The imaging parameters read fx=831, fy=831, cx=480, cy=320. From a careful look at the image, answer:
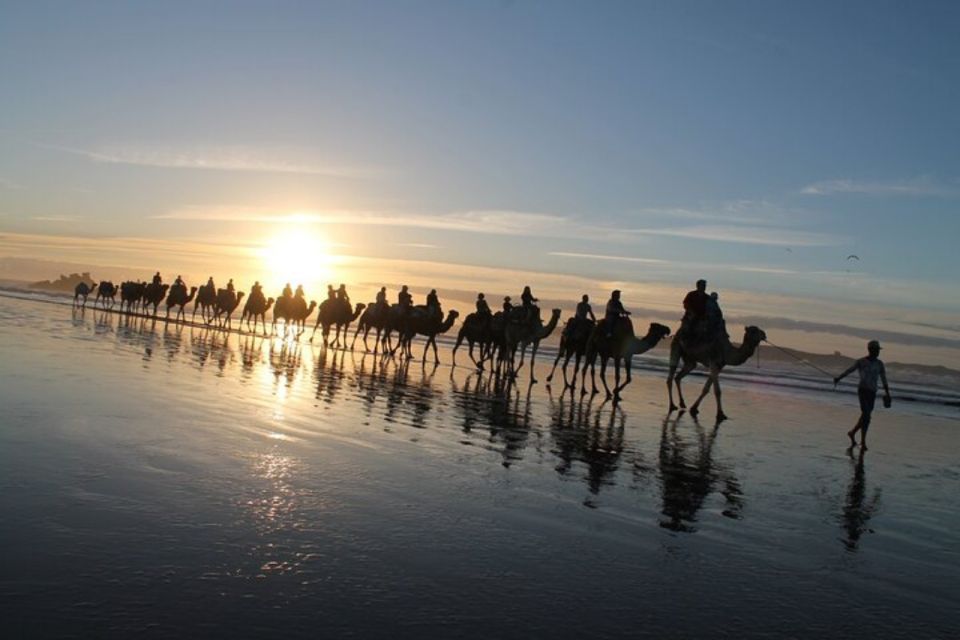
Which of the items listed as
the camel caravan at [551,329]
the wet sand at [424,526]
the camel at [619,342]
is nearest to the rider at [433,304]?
the camel caravan at [551,329]

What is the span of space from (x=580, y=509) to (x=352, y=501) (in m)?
2.12

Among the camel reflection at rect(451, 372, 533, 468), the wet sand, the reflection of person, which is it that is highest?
the reflection of person

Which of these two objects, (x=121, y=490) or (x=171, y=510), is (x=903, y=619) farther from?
(x=121, y=490)

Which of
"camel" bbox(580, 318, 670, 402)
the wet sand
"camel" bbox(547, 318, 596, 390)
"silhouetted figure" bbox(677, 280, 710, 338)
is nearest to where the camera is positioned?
the wet sand

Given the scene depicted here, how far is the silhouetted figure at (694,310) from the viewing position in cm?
1938

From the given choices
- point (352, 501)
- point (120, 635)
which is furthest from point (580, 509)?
point (120, 635)

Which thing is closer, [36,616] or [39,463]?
[36,616]

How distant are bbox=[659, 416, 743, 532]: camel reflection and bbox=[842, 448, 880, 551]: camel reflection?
1.05 meters

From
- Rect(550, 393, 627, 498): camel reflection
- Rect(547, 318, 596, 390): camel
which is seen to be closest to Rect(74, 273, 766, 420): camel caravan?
Rect(547, 318, 596, 390): camel

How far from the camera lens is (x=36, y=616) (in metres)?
3.96

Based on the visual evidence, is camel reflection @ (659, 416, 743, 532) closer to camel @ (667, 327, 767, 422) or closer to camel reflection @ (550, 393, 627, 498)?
camel reflection @ (550, 393, 627, 498)

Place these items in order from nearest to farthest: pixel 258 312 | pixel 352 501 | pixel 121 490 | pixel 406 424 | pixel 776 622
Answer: pixel 776 622, pixel 121 490, pixel 352 501, pixel 406 424, pixel 258 312

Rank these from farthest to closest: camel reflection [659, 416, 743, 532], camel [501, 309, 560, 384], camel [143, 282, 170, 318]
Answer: camel [143, 282, 170, 318], camel [501, 309, 560, 384], camel reflection [659, 416, 743, 532]

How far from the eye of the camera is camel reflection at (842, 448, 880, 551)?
7.80 m
